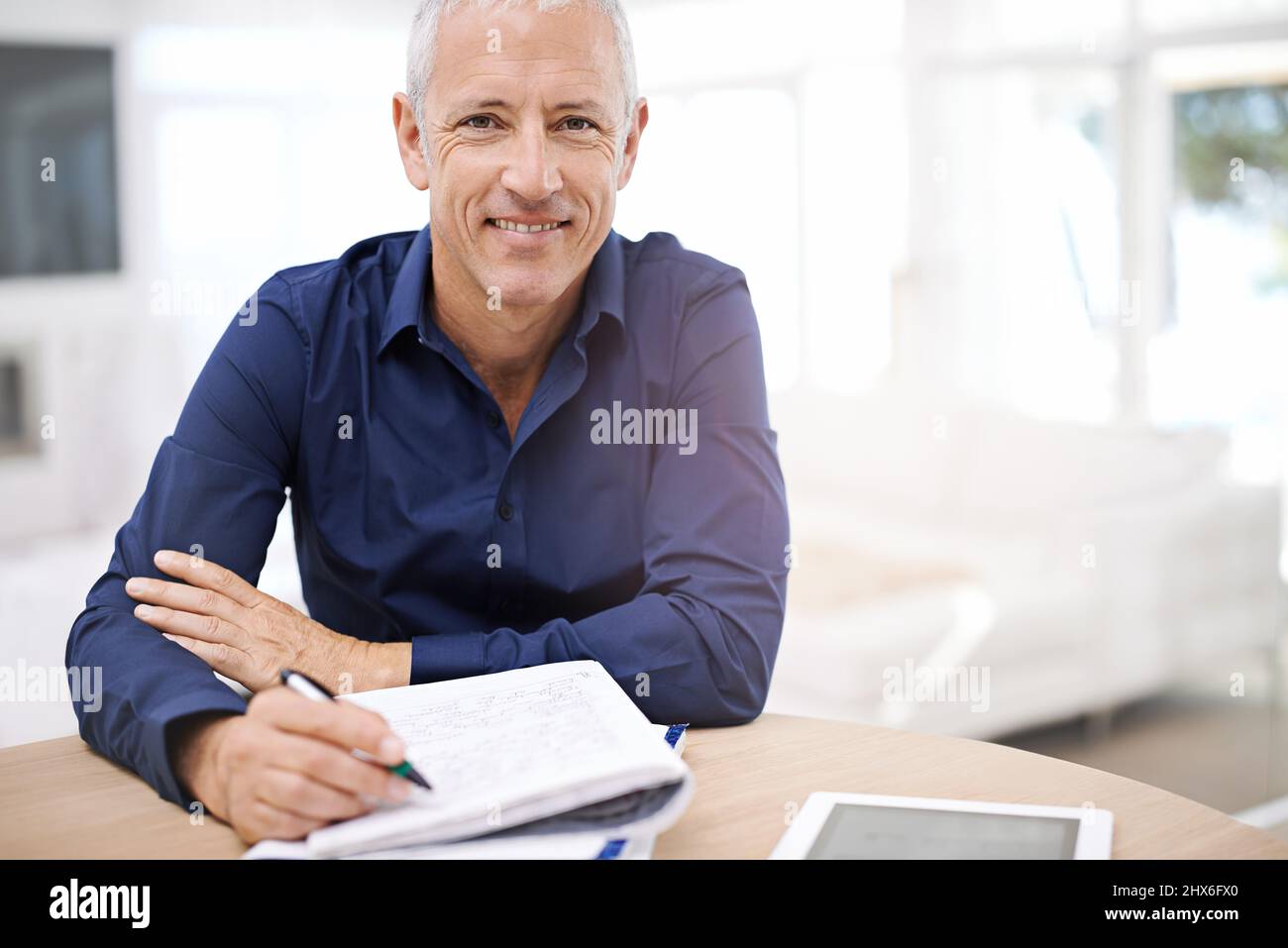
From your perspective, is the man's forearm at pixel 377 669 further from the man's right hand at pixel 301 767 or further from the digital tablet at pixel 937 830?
the digital tablet at pixel 937 830

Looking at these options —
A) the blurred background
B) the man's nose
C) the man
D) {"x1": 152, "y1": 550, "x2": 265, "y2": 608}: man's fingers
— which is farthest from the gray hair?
the blurred background

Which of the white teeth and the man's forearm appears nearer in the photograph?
the man's forearm

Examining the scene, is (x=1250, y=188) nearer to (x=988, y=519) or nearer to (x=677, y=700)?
(x=988, y=519)

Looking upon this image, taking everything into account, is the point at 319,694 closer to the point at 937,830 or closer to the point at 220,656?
the point at 220,656

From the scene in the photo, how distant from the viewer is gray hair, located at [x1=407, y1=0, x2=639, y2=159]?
1.29 m

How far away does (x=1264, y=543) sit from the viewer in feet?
11.0

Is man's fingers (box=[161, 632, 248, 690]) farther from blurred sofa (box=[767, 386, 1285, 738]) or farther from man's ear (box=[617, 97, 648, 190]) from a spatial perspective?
blurred sofa (box=[767, 386, 1285, 738])

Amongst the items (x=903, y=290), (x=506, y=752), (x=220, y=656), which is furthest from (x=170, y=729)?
(x=903, y=290)

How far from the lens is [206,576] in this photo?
1.21 meters

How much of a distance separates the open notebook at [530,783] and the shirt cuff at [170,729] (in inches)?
5.8

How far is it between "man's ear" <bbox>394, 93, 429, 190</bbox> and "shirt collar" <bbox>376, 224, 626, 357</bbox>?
0.07 m

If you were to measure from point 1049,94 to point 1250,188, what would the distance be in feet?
3.36

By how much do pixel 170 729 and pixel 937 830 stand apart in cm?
61

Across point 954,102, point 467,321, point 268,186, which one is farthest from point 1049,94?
point 467,321
